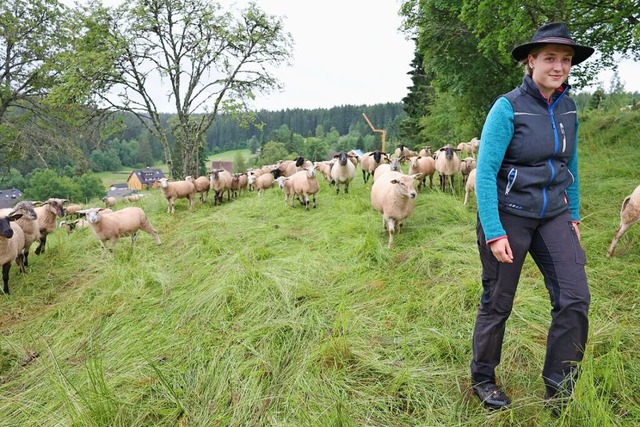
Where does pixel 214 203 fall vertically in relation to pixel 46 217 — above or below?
below

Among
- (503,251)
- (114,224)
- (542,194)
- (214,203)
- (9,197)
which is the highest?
(542,194)

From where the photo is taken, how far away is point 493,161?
1944 millimetres

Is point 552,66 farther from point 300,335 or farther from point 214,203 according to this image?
point 214,203

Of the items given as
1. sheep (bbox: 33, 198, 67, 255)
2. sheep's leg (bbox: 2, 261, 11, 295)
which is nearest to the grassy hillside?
sheep's leg (bbox: 2, 261, 11, 295)

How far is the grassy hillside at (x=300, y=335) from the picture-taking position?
7.82 ft

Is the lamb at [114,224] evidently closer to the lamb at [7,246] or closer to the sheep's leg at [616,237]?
the lamb at [7,246]

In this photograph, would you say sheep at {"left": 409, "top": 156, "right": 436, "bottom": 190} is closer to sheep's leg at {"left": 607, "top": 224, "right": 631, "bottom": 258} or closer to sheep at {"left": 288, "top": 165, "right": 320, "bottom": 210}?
sheep at {"left": 288, "top": 165, "right": 320, "bottom": 210}

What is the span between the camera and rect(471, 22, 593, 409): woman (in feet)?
6.16

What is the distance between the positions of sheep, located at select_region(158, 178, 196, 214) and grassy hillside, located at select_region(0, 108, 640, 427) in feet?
18.9

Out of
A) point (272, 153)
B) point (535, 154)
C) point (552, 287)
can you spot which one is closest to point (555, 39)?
point (535, 154)

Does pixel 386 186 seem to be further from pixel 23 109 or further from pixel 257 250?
pixel 23 109

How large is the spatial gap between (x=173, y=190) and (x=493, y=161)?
485 inches

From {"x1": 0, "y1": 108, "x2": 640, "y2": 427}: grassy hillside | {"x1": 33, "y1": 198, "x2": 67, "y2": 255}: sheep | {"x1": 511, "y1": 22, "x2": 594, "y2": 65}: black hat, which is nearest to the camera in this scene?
{"x1": 511, "y1": 22, "x2": 594, "y2": 65}: black hat

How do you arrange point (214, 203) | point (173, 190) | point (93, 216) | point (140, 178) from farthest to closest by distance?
point (140, 178), point (214, 203), point (173, 190), point (93, 216)
